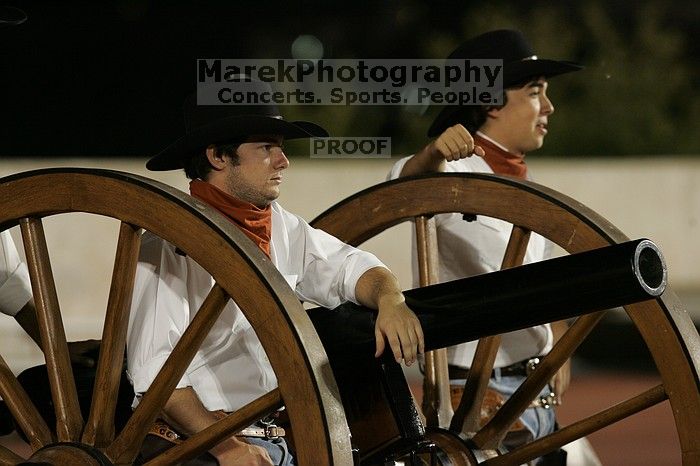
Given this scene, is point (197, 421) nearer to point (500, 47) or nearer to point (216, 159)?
point (216, 159)

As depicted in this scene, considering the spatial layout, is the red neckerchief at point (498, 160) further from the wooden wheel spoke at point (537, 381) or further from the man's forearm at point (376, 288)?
the man's forearm at point (376, 288)

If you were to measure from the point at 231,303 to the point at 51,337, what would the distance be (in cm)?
38

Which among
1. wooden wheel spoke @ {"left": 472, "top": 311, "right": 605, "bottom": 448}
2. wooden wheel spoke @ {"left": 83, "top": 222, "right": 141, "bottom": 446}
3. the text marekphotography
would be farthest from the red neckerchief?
the text marekphotography

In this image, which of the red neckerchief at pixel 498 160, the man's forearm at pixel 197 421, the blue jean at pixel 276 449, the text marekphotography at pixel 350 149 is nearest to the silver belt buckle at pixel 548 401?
the red neckerchief at pixel 498 160

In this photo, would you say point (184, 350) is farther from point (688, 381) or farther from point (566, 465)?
point (566, 465)

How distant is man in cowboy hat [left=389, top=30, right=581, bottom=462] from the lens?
12.0 ft

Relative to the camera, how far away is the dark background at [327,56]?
395 inches

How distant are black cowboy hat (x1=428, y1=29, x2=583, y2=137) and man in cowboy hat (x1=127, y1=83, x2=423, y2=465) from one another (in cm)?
100

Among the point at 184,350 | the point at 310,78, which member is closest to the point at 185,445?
the point at 184,350

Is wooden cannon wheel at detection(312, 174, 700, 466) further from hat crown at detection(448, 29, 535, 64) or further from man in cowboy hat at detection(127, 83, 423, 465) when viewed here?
hat crown at detection(448, 29, 535, 64)

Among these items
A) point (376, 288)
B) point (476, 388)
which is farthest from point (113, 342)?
point (476, 388)

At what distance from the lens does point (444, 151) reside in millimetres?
3316

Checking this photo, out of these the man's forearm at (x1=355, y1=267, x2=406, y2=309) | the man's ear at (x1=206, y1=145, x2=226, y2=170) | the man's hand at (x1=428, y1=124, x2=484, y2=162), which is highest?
the man's hand at (x1=428, y1=124, x2=484, y2=162)

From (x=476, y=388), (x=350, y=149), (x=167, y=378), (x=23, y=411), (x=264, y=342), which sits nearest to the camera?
(x=264, y=342)
